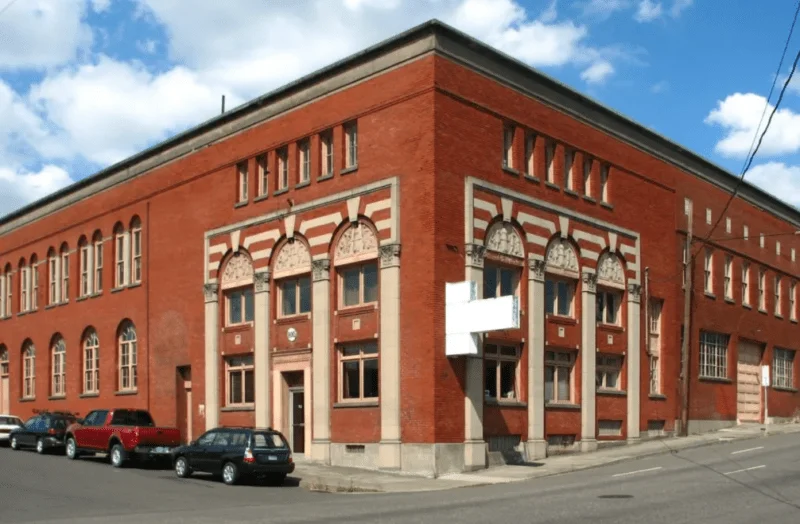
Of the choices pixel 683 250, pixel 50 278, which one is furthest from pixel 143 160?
pixel 683 250

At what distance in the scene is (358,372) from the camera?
3328 centimetres

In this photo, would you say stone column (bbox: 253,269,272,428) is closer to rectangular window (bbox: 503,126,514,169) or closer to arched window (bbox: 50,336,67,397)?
rectangular window (bbox: 503,126,514,169)

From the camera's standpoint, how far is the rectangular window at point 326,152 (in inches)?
1390

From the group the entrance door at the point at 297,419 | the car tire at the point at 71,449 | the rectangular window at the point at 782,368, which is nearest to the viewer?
the car tire at the point at 71,449

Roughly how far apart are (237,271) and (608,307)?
1418cm

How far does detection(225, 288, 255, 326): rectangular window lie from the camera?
38344 mm

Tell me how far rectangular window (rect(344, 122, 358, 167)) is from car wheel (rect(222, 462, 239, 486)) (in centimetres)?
1104

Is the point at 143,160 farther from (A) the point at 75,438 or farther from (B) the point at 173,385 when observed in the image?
(A) the point at 75,438

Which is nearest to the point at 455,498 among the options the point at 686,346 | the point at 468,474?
the point at 468,474

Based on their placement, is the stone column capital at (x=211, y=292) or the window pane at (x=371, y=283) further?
the stone column capital at (x=211, y=292)

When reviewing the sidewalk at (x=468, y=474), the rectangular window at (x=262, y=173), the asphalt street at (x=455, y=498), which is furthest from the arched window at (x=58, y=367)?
the sidewalk at (x=468, y=474)

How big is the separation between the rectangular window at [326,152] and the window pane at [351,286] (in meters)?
3.65

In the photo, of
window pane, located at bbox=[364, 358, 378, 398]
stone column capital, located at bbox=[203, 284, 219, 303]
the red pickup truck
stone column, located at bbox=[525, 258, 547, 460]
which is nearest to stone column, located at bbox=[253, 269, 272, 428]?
stone column capital, located at bbox=[203, 284, 219, 303]

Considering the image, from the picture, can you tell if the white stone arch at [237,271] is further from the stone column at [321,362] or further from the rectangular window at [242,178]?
the stone column at [321,362]
